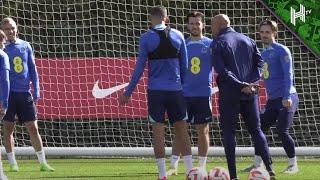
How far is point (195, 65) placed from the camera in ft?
39.7

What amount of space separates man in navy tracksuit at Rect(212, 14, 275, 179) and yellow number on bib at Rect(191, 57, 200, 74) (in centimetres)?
141

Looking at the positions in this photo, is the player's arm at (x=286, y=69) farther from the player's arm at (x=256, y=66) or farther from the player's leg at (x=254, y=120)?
the player's leg at (x=254, y=120)

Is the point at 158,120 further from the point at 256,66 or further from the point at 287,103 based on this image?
the point at 287,103

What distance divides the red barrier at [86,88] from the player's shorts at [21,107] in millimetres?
3191

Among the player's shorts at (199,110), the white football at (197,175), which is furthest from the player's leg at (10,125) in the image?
the white football at (197,175)

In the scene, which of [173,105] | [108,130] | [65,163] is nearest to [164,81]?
[173,105]

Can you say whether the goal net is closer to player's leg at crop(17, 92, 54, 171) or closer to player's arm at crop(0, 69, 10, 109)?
player's leg at crop(17, 92, 54, 171)

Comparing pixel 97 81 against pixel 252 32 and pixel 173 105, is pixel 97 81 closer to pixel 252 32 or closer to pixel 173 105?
pixel 252 32

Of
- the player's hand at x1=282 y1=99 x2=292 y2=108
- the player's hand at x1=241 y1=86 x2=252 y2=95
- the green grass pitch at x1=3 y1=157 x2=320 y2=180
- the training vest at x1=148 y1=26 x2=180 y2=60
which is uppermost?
the training vest at x1=148 y1=26 x2=180 y2=60

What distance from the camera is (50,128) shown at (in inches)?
675

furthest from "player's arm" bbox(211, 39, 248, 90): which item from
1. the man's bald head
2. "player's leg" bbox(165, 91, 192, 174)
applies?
"player's leg" bbox(165, 91, 192, 174)

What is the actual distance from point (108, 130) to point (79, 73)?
1415 mm

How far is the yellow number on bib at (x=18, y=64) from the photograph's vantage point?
501 inches

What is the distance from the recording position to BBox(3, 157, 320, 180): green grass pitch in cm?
1191
